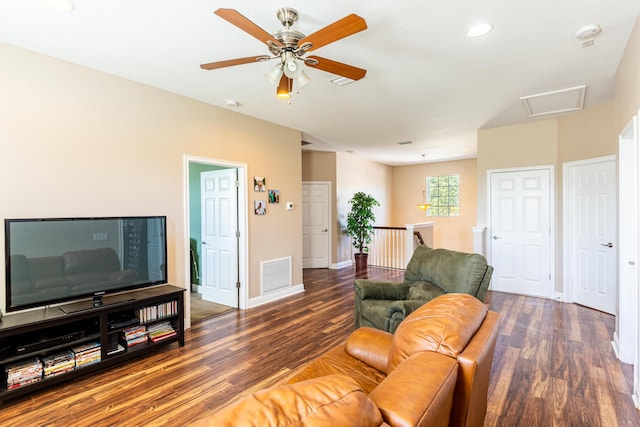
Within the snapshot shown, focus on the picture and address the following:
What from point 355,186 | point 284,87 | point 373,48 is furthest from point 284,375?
point 355,186

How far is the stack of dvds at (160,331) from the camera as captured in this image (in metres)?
3.04

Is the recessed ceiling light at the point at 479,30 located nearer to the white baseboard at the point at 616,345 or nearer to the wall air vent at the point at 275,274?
the white baseboard at the point at 616,345

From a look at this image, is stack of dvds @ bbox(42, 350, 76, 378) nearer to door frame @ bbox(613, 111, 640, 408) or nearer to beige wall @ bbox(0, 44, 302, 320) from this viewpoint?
beige wall @ bbox(0, 44, 302, 320)

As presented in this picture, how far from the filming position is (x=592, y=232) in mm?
4281

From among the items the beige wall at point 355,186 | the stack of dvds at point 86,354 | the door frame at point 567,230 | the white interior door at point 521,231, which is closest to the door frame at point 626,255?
the door frame at point 567,230

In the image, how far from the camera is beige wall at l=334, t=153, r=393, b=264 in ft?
24.4

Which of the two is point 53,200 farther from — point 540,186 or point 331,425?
point 540,186

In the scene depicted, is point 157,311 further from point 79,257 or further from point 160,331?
point 79,257

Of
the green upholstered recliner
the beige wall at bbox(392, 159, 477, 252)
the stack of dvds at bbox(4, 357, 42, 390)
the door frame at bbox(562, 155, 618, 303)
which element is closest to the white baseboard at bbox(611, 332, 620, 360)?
the green upholstered recliner

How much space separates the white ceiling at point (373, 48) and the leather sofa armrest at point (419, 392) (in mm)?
2148

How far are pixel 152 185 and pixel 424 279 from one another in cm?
308

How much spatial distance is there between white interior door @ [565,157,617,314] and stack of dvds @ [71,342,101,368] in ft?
Result: 18.4

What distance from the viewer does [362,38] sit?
2484 millimetres

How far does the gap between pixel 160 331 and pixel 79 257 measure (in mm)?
1019
